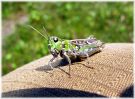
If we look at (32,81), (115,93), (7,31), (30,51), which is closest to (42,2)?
(7,31)

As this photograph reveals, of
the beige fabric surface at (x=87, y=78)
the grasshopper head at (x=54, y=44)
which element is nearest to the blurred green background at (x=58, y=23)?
the beige fabric surface at (x=87, y=78)

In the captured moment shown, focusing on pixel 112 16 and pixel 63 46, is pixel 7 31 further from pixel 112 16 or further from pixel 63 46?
pixel 63 46

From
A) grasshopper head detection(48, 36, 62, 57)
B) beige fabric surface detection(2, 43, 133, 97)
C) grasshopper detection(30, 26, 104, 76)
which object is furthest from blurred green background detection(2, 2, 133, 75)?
grasshopper head detection(48, 36, 62, 57)

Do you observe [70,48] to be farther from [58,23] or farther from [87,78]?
[58,23]

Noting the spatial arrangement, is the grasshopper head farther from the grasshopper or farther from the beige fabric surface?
the beige fabric surface

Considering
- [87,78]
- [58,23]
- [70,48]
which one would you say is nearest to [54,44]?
[70,48]
